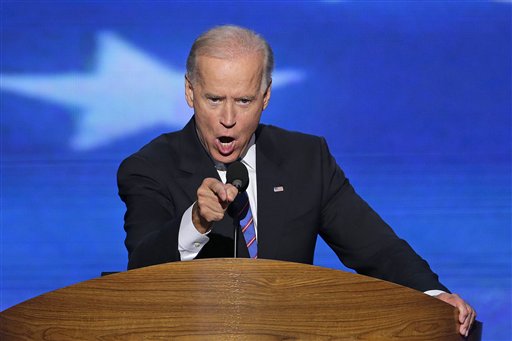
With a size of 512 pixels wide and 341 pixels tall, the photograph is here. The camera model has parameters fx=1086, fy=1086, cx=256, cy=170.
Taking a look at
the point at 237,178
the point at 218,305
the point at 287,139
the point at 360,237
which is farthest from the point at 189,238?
the point at 287,139

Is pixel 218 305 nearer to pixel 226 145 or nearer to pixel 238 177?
pixel 238 177

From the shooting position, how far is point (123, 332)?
180 cm

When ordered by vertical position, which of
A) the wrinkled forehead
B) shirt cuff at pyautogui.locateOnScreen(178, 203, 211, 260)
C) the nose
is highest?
the wrinkled forehead

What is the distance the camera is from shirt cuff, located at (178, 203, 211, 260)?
2.13 meters

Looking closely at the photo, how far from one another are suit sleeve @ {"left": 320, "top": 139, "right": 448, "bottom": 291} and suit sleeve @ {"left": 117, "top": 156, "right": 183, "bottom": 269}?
1.41 ft

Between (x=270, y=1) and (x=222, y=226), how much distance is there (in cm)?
160

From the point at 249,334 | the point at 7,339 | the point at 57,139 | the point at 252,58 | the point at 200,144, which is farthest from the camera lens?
the point at 57,139

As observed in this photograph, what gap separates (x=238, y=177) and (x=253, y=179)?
2.49 ft

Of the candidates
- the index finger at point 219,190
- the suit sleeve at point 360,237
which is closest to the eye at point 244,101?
the suit sleeve at point 360,237

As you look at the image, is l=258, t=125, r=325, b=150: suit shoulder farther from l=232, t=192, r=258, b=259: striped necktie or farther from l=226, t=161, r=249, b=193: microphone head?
l=226, t=161, r=249, b=193: microphone head

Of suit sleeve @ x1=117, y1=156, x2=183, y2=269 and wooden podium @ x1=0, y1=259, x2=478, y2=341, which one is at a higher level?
suit sleeve @ x1=117, y1=156, x2=183, y2=269

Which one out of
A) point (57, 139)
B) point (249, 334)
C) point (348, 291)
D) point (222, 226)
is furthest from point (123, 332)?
point (57, 139)

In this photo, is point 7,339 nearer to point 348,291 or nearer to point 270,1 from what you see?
point 348,291

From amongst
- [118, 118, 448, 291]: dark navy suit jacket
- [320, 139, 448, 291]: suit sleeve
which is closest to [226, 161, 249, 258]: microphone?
[118, 118, 448, 291]: dark navy suit jacket
